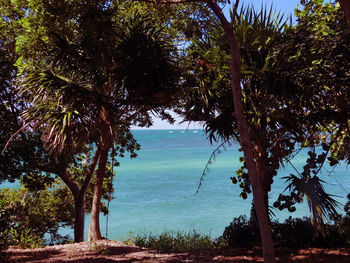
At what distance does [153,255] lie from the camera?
20.2 feet

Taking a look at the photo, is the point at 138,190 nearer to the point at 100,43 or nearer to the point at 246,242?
the point at 246,242

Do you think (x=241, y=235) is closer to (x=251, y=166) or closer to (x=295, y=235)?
(x=295, y=235)

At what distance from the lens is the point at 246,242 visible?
275 inches

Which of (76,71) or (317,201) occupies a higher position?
(76,71)

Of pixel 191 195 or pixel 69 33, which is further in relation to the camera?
pixel 191 195

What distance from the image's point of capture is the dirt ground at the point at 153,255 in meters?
5.68

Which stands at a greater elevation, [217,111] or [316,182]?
[217,111]

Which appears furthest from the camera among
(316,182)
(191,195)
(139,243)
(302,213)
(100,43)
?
(191,195)

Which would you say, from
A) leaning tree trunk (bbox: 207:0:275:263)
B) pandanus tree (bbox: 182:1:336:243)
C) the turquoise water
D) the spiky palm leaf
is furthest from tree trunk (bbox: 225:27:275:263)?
the turquoise water

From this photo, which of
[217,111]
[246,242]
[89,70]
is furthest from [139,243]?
[89,70]

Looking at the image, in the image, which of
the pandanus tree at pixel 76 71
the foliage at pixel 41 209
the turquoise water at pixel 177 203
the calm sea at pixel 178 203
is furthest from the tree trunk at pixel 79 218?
the calm sea at pixel 178 203

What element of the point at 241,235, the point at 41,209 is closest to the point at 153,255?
the point at 241,235

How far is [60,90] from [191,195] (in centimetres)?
2421

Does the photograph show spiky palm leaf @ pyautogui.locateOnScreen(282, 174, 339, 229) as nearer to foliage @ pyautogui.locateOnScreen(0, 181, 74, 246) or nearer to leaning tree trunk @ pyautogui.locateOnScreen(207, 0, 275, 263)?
leaning tree trunk @ pyautogui.locateOnScreen(207, 0, 275, 263)
